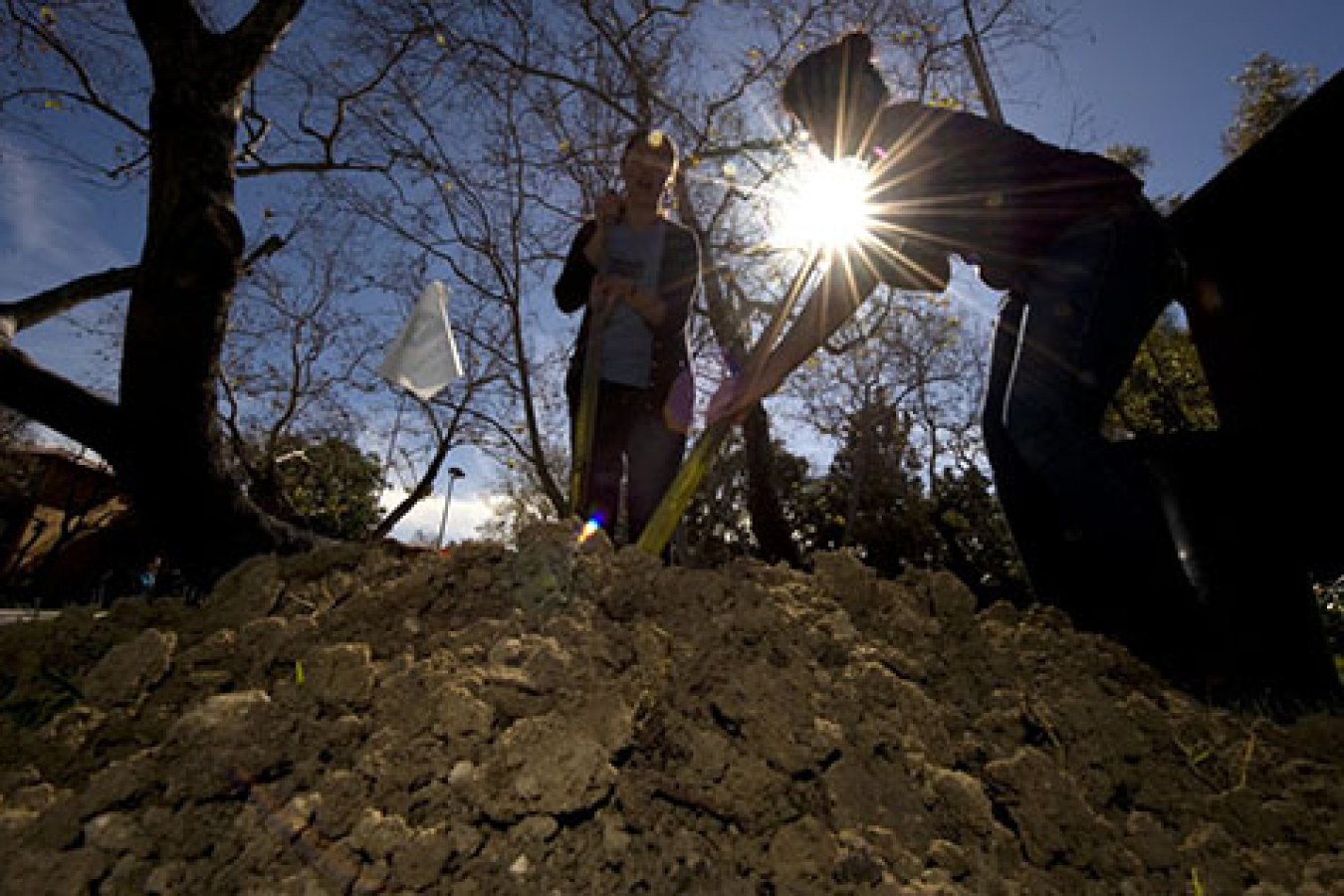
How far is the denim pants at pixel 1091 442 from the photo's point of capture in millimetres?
1370

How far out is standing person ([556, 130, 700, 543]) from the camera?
8.79ft

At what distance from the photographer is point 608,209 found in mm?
2822

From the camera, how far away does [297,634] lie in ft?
3.63

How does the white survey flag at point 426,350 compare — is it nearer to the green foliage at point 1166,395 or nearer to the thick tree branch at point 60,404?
the thick tree branch at point 60,404

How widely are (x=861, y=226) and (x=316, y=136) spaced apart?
10.0m

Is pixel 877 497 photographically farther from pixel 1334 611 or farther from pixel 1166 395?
pixel 1334 611

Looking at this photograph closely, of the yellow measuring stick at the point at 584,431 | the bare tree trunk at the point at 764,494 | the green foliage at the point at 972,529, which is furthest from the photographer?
the green foliage at the point at 972,529

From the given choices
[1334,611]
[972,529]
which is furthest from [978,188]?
[972,529]

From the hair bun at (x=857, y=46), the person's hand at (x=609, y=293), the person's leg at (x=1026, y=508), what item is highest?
the hair bun at (x=857, y=46)

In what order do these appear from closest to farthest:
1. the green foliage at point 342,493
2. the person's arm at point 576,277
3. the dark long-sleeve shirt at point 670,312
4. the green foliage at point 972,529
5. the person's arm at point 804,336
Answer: the person's arm at point 804,336 < the dark long-sleeve shirt at point 670,312 < the person's arm at point 576,277 < the green foliage at point 972,529 < the green foliage at point 342,493

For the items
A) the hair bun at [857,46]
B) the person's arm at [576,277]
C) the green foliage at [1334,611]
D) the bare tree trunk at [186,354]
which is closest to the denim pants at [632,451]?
the person's arm at [576,277]

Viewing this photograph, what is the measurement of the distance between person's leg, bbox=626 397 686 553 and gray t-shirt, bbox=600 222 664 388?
0.16 m

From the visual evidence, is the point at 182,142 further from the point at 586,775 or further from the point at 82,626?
the point at 586,775

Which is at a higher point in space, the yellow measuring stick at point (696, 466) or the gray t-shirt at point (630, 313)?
the gray t-shirt at point (630, 313)
